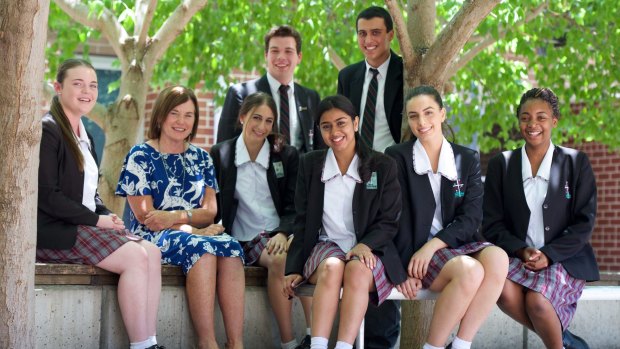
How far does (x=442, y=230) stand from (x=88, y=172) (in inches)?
79.5

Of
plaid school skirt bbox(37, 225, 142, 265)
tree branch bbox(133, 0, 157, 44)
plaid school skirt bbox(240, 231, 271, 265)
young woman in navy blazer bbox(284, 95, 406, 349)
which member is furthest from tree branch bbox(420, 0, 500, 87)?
tree branch bbox(133, 0, 157, 44)

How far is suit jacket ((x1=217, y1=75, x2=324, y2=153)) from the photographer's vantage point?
7414 mm

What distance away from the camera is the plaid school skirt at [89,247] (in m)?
5.90

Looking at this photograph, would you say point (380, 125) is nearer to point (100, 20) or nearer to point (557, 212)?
point (557, 212)

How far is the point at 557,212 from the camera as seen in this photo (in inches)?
257

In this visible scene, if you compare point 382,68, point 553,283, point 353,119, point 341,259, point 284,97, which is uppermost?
point 382,68

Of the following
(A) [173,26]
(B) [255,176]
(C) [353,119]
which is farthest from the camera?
(A) [173,26]

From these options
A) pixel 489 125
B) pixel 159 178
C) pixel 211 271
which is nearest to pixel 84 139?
pixel 159 178

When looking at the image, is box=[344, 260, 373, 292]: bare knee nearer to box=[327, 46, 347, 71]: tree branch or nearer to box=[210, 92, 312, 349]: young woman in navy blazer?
box=[210, 92, 312, 349]: young woman in navy blazer

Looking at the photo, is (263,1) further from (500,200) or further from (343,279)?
(343,279)

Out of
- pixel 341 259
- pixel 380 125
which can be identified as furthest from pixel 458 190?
pixel 380 125

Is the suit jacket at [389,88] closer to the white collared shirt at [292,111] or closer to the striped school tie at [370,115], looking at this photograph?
the striped school tie at [370,115]

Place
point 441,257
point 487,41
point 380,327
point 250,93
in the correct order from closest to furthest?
point 441,257, point 380,327, point 250,93, point 487,41

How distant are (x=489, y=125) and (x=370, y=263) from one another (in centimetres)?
610
